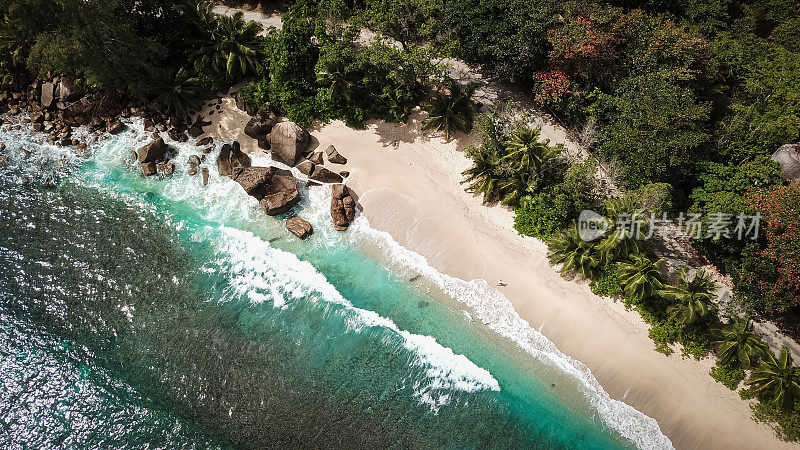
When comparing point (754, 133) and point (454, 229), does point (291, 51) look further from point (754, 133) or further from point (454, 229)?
point (754, 133)

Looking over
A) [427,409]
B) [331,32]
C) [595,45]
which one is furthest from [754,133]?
[331,32]

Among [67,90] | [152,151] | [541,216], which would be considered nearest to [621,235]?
[541,216]

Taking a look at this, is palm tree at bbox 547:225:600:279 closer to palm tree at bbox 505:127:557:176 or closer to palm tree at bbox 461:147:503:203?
palm tree at bbox 505:127:557:176

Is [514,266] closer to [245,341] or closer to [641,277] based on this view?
[641,277]

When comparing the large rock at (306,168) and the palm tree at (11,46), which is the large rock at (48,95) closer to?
the palm tree at (11,46)

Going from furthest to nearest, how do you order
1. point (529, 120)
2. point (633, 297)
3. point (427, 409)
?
point (529, 120) < point (633, 297) < point (427, 409)

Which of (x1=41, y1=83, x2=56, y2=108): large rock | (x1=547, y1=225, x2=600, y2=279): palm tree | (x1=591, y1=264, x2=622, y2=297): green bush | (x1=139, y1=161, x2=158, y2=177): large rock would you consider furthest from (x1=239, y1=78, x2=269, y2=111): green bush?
(x1=591, y1=264, x2=622, y2=297): green bush

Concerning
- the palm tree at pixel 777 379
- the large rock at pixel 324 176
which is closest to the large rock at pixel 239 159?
the large rock at pixel 324 176
